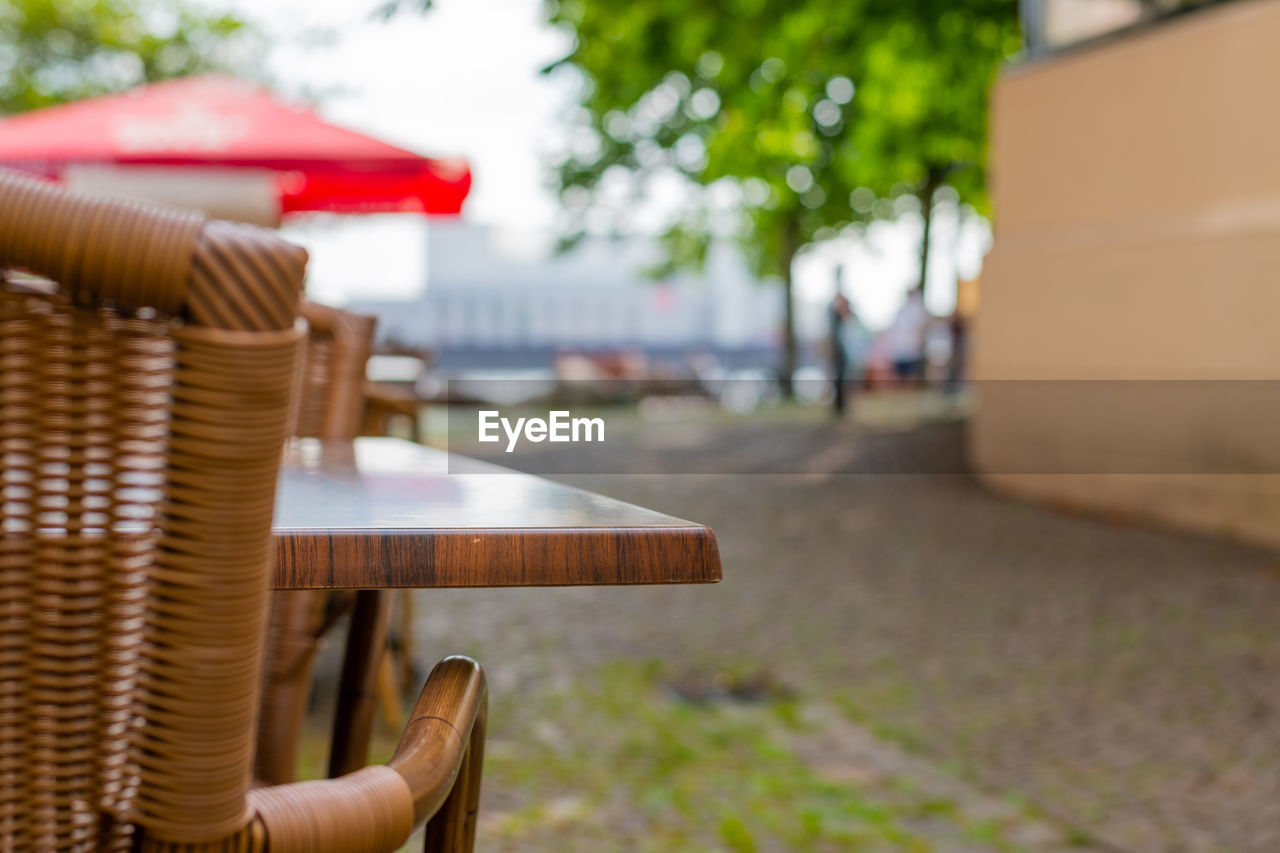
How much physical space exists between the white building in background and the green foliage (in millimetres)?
24270

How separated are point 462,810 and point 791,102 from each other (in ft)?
28.4

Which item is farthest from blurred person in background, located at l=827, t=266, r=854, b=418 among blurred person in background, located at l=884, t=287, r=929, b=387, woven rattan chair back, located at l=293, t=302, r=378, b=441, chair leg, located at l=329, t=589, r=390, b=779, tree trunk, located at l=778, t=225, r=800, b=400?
chair leg, located at l=329, t=589, r=390, b=779

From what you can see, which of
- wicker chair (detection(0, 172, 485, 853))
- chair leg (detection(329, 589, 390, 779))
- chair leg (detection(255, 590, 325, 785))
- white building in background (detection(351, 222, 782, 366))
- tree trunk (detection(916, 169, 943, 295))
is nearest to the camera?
wicker chair (detection(0, 172, 485, 853))

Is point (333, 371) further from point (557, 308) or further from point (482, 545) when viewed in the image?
point (557, 308)

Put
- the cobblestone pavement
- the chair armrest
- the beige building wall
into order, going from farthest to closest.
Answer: the beige building wall < the cobblestone pavement < the chair armrest

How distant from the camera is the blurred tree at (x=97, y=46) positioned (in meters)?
17.4

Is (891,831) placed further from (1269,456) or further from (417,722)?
(1269,456)

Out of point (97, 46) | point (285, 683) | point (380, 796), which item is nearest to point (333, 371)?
point (285, 683)

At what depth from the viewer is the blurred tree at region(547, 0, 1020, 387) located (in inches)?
284

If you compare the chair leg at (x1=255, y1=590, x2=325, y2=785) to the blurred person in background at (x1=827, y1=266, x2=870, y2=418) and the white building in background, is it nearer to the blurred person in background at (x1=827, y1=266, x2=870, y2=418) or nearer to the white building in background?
the blurred person in background at (x1=827, y1=266, x2=870, y2=418)

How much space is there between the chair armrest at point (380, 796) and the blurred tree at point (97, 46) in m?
18.8

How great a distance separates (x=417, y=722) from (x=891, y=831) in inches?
80.8

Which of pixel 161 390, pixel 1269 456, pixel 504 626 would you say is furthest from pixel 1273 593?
pixel 161 390

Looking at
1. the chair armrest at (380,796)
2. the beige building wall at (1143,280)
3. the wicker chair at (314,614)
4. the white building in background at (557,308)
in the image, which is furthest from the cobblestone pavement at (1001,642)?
the white building in background at (557,308)
